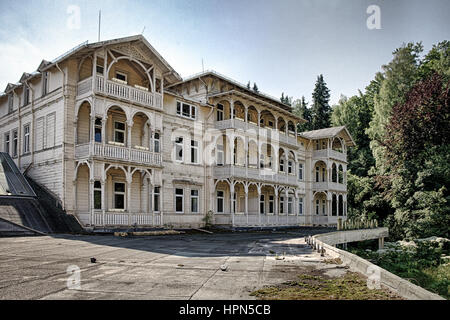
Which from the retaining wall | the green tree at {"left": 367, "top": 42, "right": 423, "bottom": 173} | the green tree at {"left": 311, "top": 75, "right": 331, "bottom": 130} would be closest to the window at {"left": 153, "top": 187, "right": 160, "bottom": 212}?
the retaining wall

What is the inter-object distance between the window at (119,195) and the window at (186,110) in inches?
287

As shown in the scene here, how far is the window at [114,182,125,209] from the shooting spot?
983 inches

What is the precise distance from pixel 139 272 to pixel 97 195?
600 inches

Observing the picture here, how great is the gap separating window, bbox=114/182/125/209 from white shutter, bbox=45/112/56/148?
4.38 meters

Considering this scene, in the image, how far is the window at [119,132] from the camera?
2541cm

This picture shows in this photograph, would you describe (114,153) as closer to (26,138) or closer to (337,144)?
(26,138)

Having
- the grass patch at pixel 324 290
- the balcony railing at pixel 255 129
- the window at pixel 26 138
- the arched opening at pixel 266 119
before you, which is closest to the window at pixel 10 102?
the window at pixel 26 138

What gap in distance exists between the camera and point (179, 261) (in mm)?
11641

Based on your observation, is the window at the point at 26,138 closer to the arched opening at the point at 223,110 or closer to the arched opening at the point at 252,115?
the arched opening at the point at 223,110

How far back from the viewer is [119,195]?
2522cm

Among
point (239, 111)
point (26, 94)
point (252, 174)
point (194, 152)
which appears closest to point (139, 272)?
point (194, 152)
